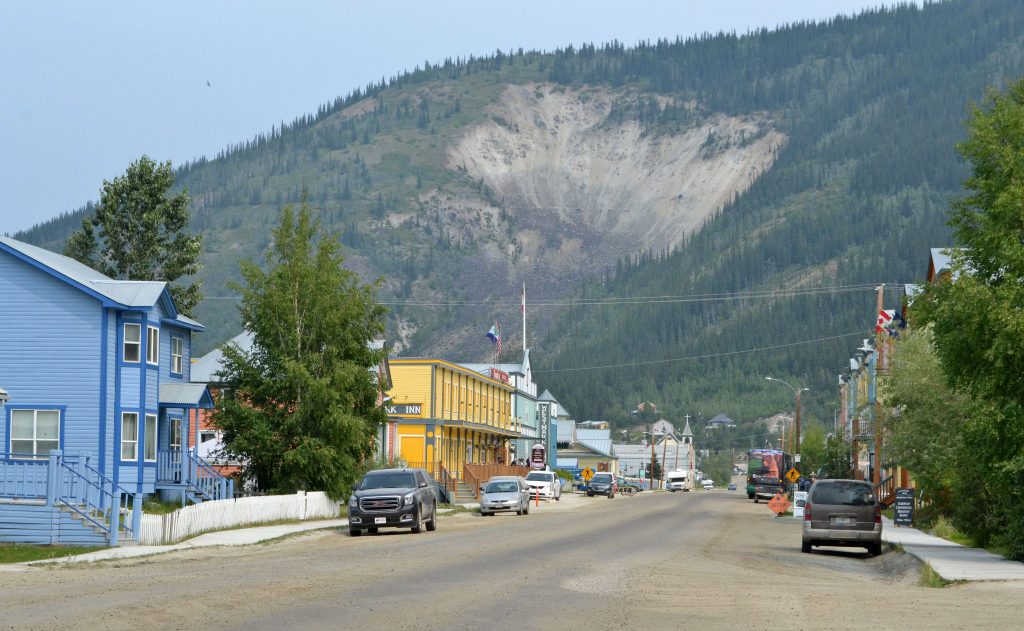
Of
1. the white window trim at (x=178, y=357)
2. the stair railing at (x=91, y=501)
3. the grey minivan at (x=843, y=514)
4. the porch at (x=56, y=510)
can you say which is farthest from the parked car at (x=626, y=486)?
the porch at (x=56, y=510)

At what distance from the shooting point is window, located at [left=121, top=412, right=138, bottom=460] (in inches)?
1737

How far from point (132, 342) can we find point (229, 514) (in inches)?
392

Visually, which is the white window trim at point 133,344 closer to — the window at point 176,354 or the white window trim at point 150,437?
the white window trim at point 150,437

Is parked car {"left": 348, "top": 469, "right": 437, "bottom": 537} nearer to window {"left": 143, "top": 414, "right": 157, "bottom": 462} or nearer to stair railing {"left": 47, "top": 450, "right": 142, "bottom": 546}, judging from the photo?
stair railing {"left": 47, "top": 450, "right": 142, "bottom": 546}

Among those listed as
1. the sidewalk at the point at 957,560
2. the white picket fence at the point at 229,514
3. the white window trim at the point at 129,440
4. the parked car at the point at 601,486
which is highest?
the white window trim at the point at 129,440

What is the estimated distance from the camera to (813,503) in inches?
1299

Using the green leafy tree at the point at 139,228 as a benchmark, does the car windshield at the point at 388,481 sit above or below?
below

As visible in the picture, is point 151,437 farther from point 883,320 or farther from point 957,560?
point 883,320

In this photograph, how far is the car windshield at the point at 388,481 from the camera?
39562mm

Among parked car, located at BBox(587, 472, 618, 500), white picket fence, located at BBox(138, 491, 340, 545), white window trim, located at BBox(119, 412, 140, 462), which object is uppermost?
white window trim, located at BBox(119, 412, 140, 462)

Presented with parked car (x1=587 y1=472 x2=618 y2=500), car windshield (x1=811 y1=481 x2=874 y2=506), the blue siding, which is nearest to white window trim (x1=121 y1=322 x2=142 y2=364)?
the blue siding

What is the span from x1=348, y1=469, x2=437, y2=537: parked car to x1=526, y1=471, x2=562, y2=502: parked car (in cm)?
4061

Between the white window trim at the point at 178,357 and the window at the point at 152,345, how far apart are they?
245 cm

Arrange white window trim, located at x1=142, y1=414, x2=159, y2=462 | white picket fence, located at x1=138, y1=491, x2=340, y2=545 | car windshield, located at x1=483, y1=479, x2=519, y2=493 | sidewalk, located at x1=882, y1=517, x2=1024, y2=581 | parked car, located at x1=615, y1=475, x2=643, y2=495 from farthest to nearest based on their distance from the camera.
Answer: parked car, located at x1=615, y1=475, x2=643, y2=495 → car windshield, located at x1=483, y1=479, x2=519, y2=493 → white window trim, located at x1=142, y1=414, x2=159, y2=462 → white picket fence, located at x1=138, y1=491, x2=340, y2=545 → sidewalk, located at x1=882, y1=517, x2=1024, y2=581
